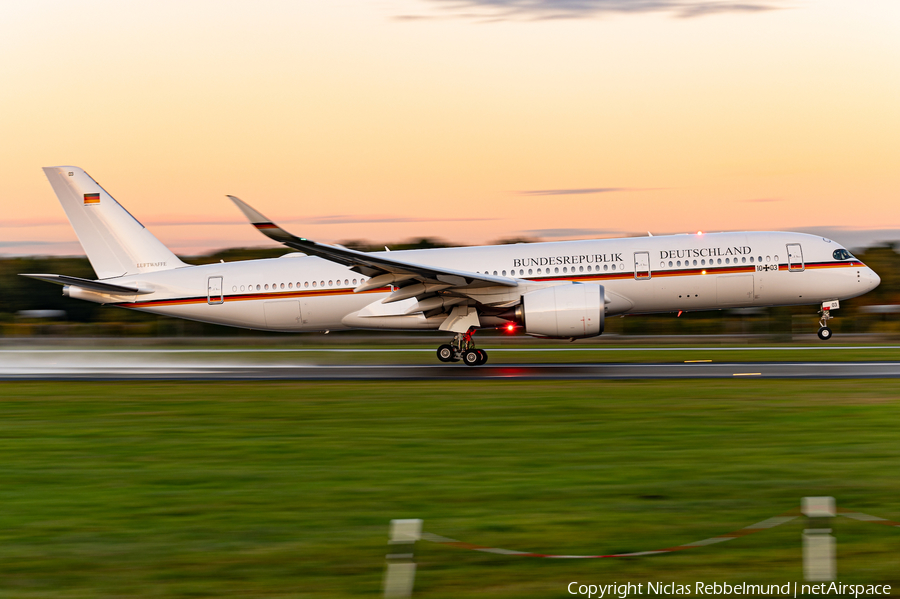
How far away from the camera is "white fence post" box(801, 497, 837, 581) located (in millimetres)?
4805

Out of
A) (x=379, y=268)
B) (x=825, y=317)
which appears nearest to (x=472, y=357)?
(x=379, y=268)

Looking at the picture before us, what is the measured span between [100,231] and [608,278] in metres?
18.0

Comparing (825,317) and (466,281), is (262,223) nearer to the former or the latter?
(466,281)

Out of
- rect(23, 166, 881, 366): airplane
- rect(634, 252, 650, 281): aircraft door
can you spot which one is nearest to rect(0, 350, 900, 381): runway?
rect(23, 166, 881, 366): airplane

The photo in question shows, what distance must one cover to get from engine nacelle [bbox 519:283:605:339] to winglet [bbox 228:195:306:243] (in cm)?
696

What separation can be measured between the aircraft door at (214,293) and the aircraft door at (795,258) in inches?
740

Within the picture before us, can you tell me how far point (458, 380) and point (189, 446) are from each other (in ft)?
32.7

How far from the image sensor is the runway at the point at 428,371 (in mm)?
21844

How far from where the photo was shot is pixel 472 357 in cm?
2617

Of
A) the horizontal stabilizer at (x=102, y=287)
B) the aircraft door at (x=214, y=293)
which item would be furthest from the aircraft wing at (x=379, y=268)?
the horizontal stabilizer at (x=102, y=287)

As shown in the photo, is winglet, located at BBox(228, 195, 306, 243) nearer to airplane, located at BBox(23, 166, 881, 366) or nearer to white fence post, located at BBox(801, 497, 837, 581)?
airplane, located at BBox(23, 166, 881, 366)

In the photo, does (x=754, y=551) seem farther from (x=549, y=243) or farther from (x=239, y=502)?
(x=549, y=243)

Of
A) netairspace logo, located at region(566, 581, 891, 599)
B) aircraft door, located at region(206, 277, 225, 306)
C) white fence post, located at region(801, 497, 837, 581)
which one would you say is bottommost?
netairspace logo, located at region(566, 581, 891, 599)

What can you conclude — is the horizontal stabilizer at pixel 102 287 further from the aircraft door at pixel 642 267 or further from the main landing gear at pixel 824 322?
the main landing gear at pixel 824 322
